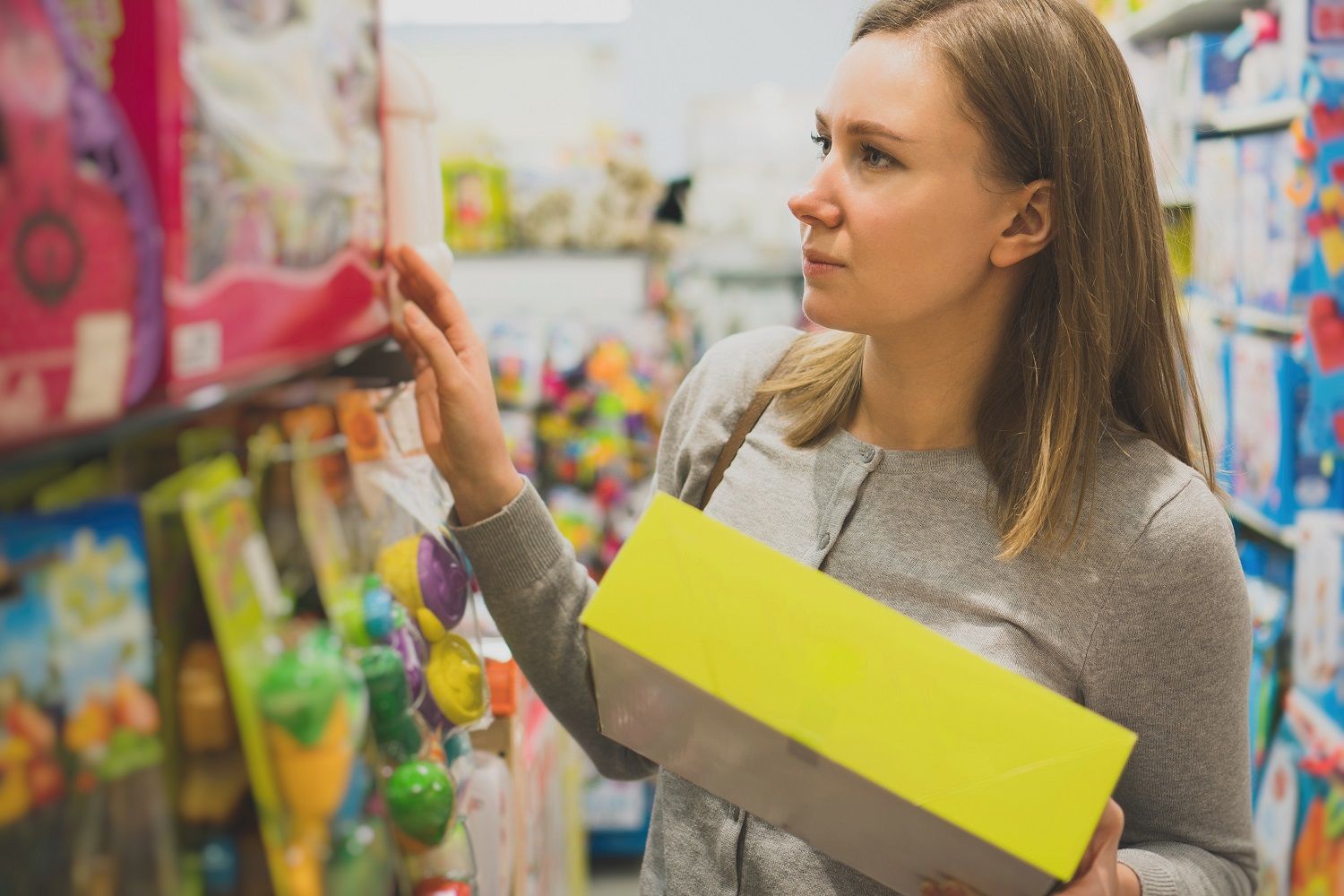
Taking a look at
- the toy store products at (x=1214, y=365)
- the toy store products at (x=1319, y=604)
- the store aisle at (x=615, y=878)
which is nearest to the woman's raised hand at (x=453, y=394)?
the toy store products at (x=1319, y=604)

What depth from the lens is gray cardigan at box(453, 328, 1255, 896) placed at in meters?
1.14

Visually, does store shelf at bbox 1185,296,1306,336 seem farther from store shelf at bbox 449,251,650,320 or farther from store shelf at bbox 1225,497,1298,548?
store shelf at bbox 449,251,650,320

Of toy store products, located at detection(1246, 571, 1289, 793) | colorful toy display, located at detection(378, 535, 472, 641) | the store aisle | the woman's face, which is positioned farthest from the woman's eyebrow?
the store aisle

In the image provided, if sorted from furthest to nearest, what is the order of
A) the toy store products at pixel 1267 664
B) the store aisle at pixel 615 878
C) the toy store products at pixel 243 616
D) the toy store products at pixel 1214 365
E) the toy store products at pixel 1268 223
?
1. the store aisle at pixel 615 878
2. the toy store products at pixel 1214 365
3. the toy store products at pixel 1267 664
4. the toy store products at pixel 1268 223
5. the toy store products at pixel 243 616

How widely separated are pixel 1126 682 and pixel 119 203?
39.1 inches

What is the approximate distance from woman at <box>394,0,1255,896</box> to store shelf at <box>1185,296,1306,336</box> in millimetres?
1429

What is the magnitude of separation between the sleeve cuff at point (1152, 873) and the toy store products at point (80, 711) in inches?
35.1

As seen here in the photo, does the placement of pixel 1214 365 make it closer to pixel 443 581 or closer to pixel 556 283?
pixel 556 283

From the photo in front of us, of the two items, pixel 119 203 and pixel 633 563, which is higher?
pixel 119 203

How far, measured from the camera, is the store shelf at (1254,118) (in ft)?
8.39

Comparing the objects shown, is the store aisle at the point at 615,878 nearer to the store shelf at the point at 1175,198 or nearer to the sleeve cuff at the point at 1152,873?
the store shelf at the point at 1175,198

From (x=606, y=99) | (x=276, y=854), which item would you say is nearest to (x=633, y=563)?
(x=276, y=854)

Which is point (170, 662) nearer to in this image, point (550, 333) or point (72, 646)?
point (72, 646)

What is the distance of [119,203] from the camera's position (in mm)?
513
